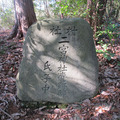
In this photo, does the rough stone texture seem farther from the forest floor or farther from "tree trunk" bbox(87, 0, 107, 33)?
"tree trunk" bbox(87, 0, 107, 33)

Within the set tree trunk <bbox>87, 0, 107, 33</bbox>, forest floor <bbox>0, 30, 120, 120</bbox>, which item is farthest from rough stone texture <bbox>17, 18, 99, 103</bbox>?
tree trunk <bbox>87, 0, 107, 33</bbox>

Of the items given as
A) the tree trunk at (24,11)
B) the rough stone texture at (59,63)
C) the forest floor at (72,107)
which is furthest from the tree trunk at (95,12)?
the tree trunk at (24,11)

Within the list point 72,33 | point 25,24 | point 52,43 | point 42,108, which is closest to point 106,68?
point 72,33

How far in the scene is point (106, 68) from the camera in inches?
132

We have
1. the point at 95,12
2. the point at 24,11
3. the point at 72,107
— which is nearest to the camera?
the point at 72,107

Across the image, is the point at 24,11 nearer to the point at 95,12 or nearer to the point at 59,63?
the point at 95,12

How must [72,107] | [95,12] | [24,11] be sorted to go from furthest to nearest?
[24,11], [95,12], [72,107]

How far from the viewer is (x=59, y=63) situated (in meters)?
2.37

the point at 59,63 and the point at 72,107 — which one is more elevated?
the point at 59,63

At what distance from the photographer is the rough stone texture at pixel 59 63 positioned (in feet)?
7.50

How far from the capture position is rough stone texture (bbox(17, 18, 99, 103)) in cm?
229

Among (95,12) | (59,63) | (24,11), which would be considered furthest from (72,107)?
(24,11)

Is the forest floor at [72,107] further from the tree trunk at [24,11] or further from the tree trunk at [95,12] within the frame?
the tree trunk at [24,11]

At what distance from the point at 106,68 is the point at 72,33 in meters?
1.79
